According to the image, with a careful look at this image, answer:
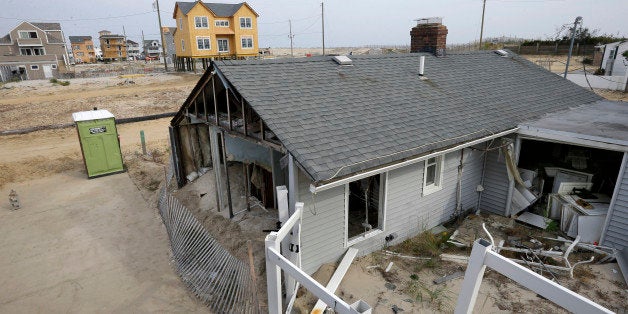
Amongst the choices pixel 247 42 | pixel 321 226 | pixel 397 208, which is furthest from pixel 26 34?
pixel 397 208

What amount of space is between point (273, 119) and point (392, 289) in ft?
13.1

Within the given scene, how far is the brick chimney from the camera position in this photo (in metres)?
13.0

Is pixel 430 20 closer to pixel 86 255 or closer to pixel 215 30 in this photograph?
pixel 86 255

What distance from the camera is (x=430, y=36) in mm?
13203

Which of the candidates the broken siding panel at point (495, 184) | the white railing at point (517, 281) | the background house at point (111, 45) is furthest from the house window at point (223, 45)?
the background house at point (111, 45)

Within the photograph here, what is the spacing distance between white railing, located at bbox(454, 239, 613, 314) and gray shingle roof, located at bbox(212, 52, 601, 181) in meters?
2.57

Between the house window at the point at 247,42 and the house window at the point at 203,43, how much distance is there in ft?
15.8

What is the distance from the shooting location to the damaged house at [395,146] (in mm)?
6680

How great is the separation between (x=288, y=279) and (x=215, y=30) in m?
46.9

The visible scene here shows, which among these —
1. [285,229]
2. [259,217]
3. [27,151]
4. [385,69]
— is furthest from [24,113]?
[285,229]

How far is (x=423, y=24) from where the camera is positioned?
13555mm

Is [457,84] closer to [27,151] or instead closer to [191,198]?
[191,198]

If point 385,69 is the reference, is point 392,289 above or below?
below

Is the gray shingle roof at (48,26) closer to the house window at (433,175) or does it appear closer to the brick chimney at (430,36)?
the brick chimney at (430,36)
